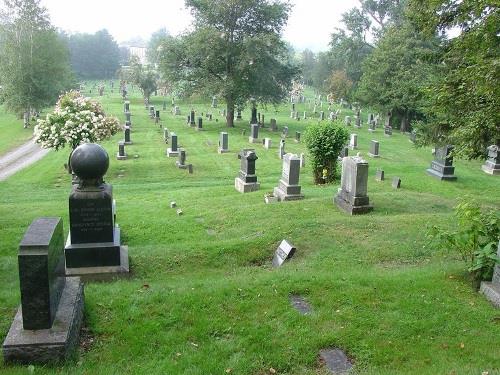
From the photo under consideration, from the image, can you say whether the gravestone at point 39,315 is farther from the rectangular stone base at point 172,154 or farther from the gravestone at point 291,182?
the rectangular stone base at point 172,154

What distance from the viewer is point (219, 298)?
6.51m

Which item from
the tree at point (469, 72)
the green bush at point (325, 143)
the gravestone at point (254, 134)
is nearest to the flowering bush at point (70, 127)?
the green bush at point (325, 143)

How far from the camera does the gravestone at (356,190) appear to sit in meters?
13.5

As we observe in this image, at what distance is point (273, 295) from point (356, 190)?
7.55 m

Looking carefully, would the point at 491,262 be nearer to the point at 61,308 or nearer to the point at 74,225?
the point at 61,308

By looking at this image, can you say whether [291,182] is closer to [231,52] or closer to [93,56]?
[231,52]

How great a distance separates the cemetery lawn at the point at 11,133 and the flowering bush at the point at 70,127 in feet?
37.7

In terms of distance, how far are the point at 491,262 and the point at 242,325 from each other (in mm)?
3989

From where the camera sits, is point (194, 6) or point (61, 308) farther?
point (194, 6)

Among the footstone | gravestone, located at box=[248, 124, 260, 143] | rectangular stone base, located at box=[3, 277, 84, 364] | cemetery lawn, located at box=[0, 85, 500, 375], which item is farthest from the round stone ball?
gravestone, located at box=[248, 124, 260, 143]

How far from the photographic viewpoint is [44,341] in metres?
4.85

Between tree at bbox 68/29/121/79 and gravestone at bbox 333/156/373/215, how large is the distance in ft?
315

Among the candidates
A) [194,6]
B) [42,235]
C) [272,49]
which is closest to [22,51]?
[194,6]

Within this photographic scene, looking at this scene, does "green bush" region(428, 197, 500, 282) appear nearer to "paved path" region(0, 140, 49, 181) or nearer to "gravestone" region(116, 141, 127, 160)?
"gravestone" region(116, 141, 127, 160)
